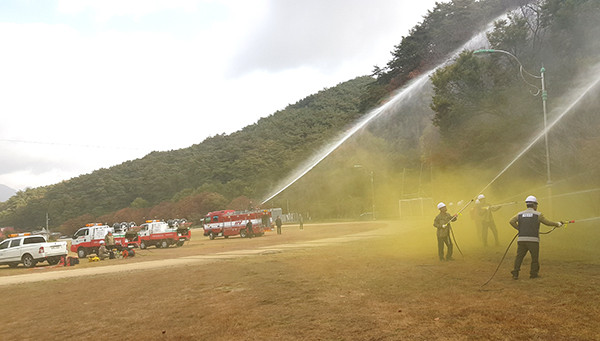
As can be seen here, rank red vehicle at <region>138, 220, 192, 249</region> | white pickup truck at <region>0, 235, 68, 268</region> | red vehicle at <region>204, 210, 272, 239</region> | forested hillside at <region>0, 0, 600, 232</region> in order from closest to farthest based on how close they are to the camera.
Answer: white pickup truck at <region>0, 235, 68, 268</region>, forested hillside at <region>0, 0, 600, 232</region>, red vehicle at <region>138, 220, 192, 249</region>, red vehicle at <region>204, 210, 272, 239</region>

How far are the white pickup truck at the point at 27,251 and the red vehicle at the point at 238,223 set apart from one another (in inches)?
677

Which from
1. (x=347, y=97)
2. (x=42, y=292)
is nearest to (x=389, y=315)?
(x=42, y=292)

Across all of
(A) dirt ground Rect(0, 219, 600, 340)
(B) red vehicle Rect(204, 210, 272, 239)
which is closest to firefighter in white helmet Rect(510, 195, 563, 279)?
(A) dirt ground Rect(0, 219, 600, 340)

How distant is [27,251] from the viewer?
23766 mm

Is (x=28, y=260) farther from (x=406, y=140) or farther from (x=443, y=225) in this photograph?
(x=406, y=140)

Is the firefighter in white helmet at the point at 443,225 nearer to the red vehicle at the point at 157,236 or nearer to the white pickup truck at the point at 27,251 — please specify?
the white pickup truck at the point at 27,251

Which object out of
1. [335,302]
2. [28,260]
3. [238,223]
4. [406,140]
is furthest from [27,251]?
[406,140]

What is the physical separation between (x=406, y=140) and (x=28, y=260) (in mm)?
44791

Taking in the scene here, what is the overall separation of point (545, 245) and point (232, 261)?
12.3 metres

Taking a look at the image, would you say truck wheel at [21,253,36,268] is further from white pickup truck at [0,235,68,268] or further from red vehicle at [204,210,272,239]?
red vehicle at [204,210,272,239]

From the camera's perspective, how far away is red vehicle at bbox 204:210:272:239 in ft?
129

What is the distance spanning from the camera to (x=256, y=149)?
307 ft

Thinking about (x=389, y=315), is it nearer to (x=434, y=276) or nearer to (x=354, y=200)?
(x=434, y=276)

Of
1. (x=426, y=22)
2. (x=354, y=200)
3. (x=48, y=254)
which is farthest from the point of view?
(x=354, y=200)
